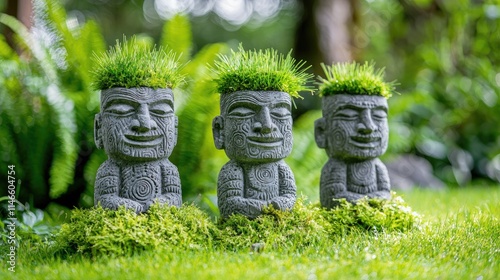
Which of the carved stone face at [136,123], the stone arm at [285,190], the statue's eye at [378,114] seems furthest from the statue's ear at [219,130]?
the statue's eye at [378,114]

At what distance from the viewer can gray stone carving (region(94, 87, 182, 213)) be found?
4109 millimetres

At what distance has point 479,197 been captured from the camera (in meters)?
7.08

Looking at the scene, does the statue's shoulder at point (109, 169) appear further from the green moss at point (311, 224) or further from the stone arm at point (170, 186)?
the green moss at point (311, 224)

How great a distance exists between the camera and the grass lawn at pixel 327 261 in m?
3.15

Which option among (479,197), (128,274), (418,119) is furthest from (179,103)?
(418,119)

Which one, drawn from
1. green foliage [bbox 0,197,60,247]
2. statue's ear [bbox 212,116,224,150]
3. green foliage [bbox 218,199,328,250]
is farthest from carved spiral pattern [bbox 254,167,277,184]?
green foliage [bbox 0,197,60,247]

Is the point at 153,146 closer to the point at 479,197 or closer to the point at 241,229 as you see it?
the point at 241,229

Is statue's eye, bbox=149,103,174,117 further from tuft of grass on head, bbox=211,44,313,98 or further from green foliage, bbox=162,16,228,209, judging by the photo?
green foliage, bbox=162,16,228,209

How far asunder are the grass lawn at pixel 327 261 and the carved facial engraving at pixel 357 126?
81 cm

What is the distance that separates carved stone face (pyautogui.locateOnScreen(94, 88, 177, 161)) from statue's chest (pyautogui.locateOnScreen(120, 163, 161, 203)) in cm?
9

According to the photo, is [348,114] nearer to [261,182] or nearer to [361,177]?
[361,177]

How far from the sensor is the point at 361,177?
4922 millimetres

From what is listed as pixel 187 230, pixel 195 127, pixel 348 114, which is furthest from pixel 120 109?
pixel 348 114

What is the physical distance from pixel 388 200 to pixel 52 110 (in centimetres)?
349
